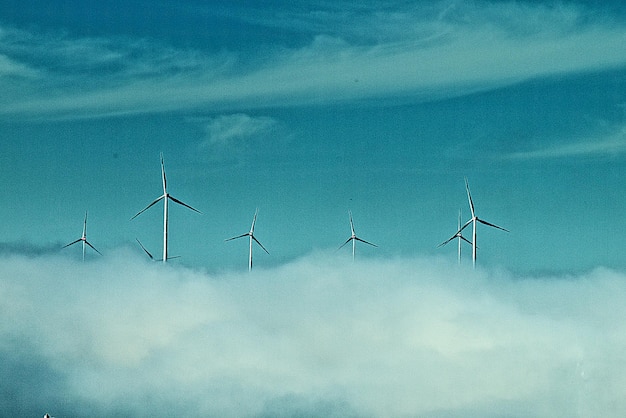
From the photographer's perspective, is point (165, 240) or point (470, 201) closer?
point (165, 240)

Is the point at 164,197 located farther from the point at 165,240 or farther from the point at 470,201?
the point at 470,201

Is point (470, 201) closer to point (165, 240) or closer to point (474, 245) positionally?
point (474, 245)

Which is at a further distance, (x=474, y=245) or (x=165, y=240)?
(x=474, y=245)

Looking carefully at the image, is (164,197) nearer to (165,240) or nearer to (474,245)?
(165,240)

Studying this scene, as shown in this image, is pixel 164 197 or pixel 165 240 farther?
pixel 164 197

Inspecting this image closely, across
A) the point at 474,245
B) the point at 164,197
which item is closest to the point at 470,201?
the point at 474,245

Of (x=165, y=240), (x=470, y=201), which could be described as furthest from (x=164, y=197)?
(x=470, y=201)

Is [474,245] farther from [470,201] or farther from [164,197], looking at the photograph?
[164,197]
